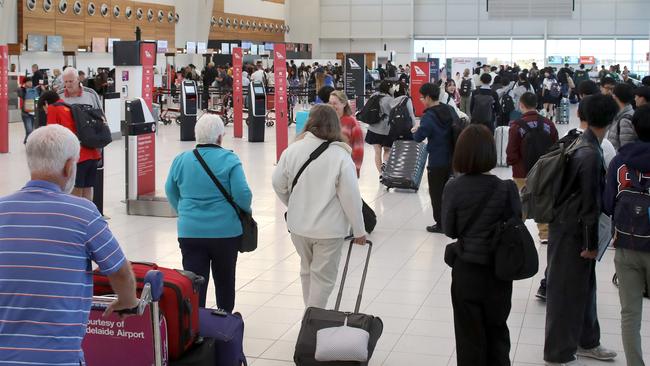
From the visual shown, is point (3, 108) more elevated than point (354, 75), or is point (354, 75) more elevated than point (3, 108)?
point (354, 75)

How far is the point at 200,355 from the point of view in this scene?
159 inches

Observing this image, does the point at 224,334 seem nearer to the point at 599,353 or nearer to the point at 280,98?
the point at 599,353

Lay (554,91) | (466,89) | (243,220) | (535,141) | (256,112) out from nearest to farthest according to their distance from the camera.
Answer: (243,220) < (535,141) < (256,112) < (466,89) < (554,91)

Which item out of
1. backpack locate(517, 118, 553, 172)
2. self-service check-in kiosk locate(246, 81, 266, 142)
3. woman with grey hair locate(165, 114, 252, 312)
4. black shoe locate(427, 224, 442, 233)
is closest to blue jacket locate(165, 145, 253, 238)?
woman with grey hair locate(165, 114, 252, 312)

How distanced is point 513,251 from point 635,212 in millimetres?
733

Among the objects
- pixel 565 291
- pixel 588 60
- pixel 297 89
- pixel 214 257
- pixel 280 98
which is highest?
pixel 588 60

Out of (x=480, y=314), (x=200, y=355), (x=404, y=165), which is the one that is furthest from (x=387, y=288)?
(x=404, y=165)

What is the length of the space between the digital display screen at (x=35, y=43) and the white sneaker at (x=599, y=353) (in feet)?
81.8

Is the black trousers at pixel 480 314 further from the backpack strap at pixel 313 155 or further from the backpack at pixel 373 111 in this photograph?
the backpack at pixel 373 111

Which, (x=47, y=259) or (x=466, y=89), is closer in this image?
(x=47, y=259)

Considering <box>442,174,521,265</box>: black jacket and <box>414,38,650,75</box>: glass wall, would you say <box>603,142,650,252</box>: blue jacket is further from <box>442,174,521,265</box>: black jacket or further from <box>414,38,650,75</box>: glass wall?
<box>414,38,650,75</box>: glass wall

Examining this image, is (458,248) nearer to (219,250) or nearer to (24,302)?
(219,250)

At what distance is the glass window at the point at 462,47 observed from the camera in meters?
46.0

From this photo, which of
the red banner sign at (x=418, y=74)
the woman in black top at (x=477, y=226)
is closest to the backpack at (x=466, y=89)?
the red banner sign at (x=418, y=74)
